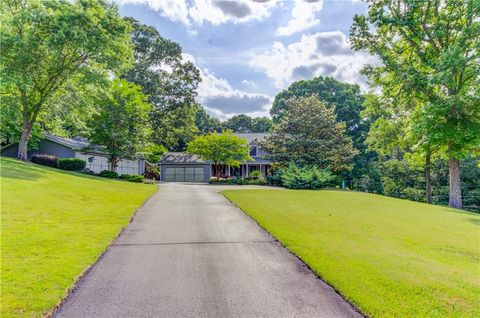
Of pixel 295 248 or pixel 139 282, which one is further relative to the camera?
pixel 295 248

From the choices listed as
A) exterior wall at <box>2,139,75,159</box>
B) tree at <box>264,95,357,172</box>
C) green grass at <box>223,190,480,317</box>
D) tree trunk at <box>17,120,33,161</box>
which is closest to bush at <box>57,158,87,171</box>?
tree trunk at <box>17,120,33,161</box>

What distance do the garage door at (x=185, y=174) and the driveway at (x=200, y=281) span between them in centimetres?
3137

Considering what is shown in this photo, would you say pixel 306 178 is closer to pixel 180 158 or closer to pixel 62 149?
pixel 180 158

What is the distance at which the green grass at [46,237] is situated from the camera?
13.6 ft

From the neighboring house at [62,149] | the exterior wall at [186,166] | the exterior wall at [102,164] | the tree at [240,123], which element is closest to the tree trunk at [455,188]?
the exterior wall at [186,166]

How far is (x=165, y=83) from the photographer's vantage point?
43.5 metres

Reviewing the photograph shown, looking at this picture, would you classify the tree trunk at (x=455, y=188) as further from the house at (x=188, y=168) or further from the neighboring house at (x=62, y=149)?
the neighboring house at (x=62, y=149)

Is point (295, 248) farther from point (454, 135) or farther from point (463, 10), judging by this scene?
point (463, 10)

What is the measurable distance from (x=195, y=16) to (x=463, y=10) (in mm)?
15366

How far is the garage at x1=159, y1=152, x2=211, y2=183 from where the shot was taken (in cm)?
3903

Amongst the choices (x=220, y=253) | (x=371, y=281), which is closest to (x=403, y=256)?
(x=371, y=281)

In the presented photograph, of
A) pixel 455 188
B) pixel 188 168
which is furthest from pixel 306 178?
pixel 188 168

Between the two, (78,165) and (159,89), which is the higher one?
(159,89)

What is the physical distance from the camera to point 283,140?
30.1 meters
